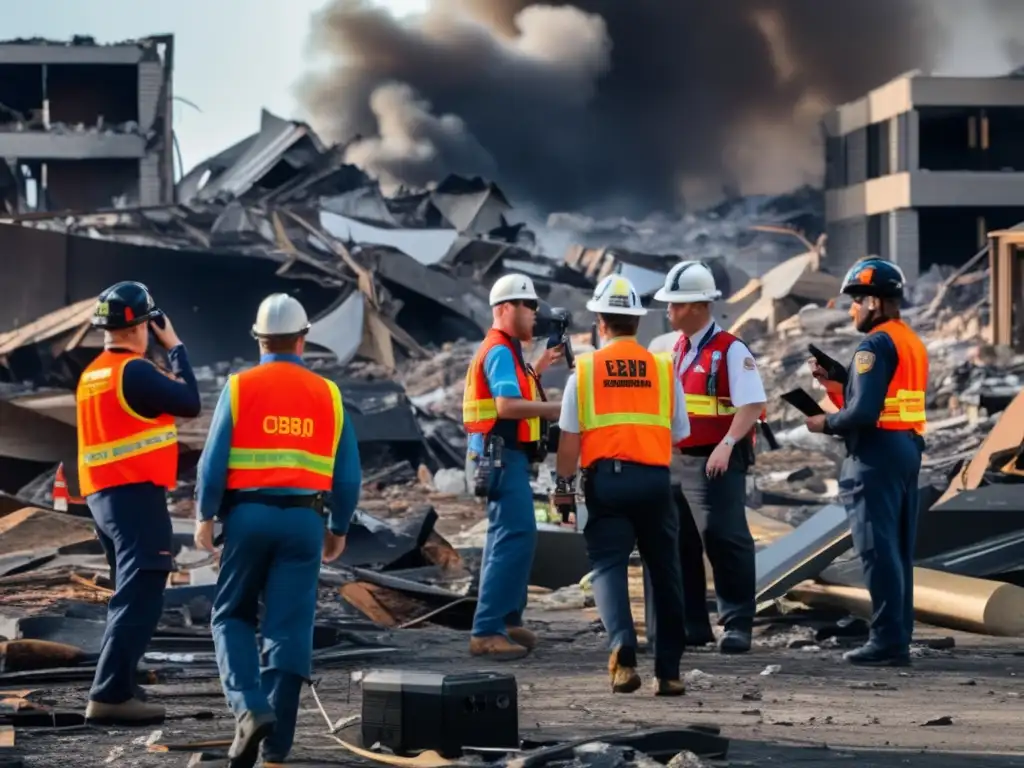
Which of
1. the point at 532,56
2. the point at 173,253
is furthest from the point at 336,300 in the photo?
the point at 532,56

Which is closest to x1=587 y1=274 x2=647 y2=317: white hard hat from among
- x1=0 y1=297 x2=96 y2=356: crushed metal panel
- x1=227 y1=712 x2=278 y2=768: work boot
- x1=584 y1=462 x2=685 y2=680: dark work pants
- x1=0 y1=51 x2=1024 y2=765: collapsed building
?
x1=584 y1=462 x2=685 y2=680: dark work pants

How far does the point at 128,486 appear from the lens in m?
6.41

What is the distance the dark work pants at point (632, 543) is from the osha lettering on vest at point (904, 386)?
1.33 m

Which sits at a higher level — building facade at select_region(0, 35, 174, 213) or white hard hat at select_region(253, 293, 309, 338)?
building facade at select_region(0, 35, 174, 213)

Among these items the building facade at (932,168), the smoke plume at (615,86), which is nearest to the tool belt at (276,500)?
the building facade at (932,168)

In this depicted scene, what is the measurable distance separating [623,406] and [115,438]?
1.82 meters

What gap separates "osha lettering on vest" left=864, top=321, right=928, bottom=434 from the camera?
7.70m

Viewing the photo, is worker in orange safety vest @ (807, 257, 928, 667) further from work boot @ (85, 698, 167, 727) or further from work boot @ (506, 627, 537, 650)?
work boot @ (85, 698, 167, 727)

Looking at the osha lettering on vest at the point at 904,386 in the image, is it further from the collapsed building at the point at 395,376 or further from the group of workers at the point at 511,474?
the collapsed building at the point at 395,376

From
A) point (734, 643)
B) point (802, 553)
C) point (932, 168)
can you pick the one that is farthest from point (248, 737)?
point (932, 168)

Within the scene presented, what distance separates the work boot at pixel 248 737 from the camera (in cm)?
520

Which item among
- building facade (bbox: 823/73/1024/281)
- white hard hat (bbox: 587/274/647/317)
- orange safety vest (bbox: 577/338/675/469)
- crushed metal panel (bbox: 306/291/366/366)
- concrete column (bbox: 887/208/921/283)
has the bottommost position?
orange safety vest (bbox: 577/338/675/469)

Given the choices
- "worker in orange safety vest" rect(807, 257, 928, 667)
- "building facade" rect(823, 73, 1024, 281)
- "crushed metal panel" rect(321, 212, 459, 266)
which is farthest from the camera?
"building facade" rect(823, 73, 1024, 281)

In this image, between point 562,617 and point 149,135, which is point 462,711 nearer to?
point 562,617
